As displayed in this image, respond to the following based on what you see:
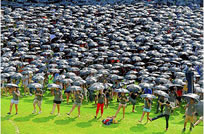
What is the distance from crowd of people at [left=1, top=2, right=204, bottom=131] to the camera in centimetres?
1928

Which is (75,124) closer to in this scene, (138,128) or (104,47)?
(138,128)

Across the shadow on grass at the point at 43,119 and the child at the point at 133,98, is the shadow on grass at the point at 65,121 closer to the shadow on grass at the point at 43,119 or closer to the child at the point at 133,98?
the shadow on grass at the point at 43,119

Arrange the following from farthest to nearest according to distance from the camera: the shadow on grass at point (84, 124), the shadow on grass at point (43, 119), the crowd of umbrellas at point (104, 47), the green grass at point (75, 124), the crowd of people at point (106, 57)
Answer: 1. the crowd of umbrellas at point (104, 47)
2. the crowd of people at point (106, 57)
3. the shadow on grass at point (43, 119)
4. the shadow on grass at point (84, 124)
5. the green grass at point (75, 124)

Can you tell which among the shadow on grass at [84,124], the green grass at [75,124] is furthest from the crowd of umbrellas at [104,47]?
the shadow on grass at [84,124]

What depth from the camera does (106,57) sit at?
1153 inches

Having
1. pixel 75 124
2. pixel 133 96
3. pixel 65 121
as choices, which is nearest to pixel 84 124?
pixel 75 124

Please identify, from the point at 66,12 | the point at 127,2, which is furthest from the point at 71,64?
the point at 127,2

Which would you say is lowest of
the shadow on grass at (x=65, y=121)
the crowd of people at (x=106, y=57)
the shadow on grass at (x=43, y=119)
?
the shadow on grass at (x=65, y=121)

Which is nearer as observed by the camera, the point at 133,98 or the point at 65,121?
the point at 65,121

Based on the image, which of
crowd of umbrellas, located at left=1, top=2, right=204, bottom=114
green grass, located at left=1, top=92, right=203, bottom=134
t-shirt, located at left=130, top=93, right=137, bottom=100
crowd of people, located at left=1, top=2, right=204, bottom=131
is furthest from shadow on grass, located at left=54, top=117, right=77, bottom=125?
t-shirt, located at left=130, top=93, right=137, bottom=100

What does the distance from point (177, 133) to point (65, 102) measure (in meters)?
9.19

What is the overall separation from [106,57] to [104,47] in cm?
181

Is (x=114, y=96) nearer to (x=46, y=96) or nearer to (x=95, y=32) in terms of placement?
(x=46, y=96)

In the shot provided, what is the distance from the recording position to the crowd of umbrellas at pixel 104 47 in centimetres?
2340
